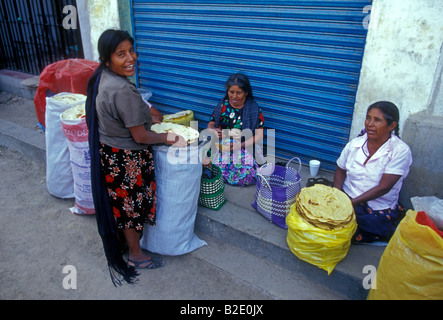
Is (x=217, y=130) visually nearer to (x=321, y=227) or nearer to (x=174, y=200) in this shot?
(x=174, y=200)

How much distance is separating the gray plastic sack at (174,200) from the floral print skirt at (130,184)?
3.1 inches

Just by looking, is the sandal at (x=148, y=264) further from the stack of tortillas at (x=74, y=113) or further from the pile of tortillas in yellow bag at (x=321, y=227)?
the stack of tortillas at (x=74, y=113)

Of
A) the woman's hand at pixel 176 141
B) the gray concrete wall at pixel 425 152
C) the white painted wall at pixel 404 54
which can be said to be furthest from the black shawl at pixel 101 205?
the gray concrete wall at pixel 425 152

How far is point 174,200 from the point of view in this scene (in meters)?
2.69

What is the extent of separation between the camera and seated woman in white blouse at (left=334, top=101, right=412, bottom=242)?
2.45 m

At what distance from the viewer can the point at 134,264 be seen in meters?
2.78

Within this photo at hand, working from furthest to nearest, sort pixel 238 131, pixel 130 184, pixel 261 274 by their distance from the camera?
pixel 238 131, pixel 261 274, pixel 130 184

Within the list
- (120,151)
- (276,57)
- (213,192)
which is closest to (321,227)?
(213,192)

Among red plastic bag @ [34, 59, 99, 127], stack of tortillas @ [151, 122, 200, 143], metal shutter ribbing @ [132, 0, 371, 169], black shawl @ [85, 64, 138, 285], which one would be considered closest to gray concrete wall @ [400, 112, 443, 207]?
metal shutter ribbing @ [132, 0, 371, 169]

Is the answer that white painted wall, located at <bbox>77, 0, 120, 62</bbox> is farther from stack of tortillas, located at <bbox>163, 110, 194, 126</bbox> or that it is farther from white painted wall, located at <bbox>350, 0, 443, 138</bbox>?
white painted wall, located at <bbox>350, 0, 443, 138</bbox>

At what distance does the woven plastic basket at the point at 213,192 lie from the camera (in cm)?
299

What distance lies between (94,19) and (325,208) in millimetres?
4097

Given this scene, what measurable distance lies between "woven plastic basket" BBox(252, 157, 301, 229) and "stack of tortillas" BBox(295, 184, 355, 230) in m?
0.23
